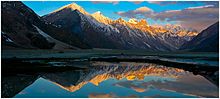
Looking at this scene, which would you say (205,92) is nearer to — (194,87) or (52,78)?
(194,87)

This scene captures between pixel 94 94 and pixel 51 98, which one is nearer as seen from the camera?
pixel 51 98

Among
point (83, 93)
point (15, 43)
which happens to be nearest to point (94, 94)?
point (83, 93)

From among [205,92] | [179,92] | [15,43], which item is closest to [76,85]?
[179,92]

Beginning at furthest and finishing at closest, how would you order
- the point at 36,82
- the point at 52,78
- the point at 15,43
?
the point at 15,43, the point at 52,78, the point at 36,82

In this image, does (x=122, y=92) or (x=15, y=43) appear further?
(x=15, y=43)

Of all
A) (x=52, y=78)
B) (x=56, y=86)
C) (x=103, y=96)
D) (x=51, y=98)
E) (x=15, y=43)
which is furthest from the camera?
(x=15, y=43)

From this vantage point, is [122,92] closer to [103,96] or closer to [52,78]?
[103,96]

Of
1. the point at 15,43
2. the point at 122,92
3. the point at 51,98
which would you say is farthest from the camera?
the point at 15,43

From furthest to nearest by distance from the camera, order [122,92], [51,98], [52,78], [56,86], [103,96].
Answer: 1. [52,78]
2. [56,86]
3. [122,92]
4. [103,96]
5. [51,98]
